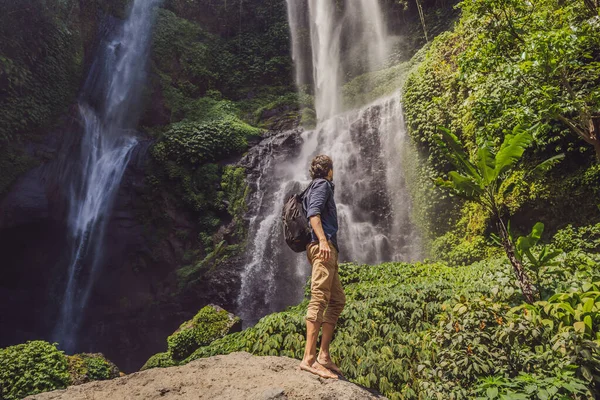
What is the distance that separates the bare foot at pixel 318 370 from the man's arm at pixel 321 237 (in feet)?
3.06

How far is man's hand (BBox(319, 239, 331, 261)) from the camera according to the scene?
10.4 feet

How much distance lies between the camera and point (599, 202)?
6.92 metres

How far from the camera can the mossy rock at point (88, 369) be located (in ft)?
22.5

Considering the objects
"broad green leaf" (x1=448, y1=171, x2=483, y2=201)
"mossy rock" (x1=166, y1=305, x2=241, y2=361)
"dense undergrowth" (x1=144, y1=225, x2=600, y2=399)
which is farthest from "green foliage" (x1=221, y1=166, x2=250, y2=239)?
"broad green leaf" (x1=448, y1=171, x2=483, y2=201)

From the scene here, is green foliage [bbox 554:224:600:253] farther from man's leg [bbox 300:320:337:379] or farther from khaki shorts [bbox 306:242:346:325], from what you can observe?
man's leg [bbox 300:320:337:379]

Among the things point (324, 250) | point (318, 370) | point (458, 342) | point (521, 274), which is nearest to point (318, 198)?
point (324, 250)

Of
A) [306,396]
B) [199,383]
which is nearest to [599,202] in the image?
[306,396]

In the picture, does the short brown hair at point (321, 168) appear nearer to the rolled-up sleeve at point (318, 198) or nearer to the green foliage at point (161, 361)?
the rolled-up sleeve at point (318, 198)

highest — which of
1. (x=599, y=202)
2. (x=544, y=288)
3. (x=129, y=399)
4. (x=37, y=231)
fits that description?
(x=37, y=231)

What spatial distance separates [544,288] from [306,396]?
10.8 ft

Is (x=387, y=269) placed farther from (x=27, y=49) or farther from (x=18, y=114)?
(x=27, y=49)

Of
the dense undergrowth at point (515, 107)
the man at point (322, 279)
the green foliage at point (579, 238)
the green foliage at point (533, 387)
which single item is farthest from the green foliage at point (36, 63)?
the green foliage at point (579, 238)

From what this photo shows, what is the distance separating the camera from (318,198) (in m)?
3.34

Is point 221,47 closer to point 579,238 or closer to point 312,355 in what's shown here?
point 579,238
